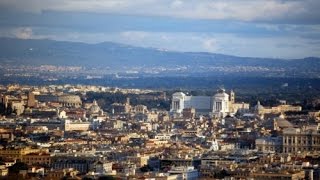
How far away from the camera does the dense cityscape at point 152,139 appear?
31.2 metres

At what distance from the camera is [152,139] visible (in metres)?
46.2

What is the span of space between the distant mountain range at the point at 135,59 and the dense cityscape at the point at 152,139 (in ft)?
9.09

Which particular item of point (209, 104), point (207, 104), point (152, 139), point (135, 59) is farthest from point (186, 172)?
point (135, 59)

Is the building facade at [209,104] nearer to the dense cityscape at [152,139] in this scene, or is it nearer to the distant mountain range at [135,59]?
the dense cityscape at [152,139]

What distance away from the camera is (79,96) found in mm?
78188

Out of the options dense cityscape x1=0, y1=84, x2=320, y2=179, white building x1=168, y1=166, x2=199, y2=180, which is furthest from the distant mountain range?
white building x1=168, y1=166, x2=199, y2=180

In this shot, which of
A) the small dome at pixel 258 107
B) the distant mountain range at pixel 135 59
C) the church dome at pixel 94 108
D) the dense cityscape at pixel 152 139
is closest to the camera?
the dense cityscape at pixel 152 139

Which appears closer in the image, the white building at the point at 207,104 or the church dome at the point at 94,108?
the church dome at the point at 94,108

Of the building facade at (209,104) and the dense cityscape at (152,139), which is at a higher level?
the building facade at (209,104)

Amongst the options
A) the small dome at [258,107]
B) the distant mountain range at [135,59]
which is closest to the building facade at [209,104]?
the small dome at [258,107]

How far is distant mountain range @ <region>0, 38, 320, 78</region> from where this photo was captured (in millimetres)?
72562

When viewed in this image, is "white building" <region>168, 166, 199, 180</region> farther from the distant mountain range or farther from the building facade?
the building facade

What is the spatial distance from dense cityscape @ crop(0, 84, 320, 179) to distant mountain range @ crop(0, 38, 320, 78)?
2770 millimetres

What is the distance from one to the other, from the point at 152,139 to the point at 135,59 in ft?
249
